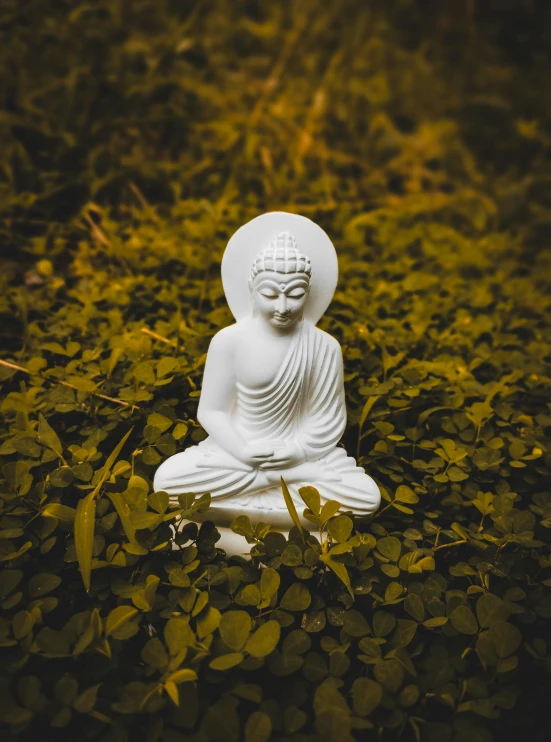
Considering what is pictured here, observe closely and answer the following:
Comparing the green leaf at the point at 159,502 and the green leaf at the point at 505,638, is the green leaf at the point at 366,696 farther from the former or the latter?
the green leaf at the point at 159,502

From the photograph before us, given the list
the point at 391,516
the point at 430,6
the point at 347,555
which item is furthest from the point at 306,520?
the point at 430,6

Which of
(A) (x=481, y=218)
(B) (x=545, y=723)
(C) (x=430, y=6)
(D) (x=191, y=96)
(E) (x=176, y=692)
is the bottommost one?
(B) (x=545, y=723)

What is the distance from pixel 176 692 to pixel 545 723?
3.33ft

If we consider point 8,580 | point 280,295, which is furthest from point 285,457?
point 8,580

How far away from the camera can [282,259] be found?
1919 mm

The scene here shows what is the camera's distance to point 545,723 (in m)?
1.50

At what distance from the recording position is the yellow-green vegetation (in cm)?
143

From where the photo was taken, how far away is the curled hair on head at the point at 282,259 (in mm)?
1911

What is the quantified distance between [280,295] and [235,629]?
1076 millimetres

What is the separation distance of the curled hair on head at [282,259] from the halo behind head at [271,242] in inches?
1.2

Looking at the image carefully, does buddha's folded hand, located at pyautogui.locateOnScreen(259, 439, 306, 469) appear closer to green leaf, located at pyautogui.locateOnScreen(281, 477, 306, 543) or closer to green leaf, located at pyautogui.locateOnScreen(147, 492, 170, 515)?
green leaf, located at pyautogui.locateOnScreen(281, 477, 306, 543)

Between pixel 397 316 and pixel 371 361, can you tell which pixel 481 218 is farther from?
pixel 371 361

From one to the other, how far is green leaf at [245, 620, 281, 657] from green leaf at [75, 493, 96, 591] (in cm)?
51

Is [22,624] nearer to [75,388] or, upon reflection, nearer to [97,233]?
[75,388]
